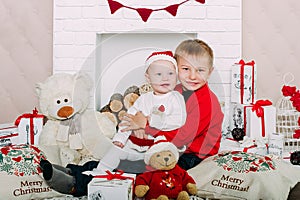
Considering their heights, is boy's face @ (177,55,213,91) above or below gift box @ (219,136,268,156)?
Answer: above

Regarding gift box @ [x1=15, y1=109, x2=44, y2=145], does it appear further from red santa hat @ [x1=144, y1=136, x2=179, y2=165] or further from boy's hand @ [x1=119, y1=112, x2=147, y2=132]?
red santa hat @ [x1=144, y1=136, x2=179, y2=165]

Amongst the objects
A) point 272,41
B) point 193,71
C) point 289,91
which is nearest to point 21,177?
point 193,71

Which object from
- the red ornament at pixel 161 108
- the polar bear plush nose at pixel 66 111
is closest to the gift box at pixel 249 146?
the red ornament at pixel 161 108

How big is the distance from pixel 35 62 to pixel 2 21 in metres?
0.28

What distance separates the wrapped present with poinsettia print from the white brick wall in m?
0.19

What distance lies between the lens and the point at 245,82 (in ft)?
7.75

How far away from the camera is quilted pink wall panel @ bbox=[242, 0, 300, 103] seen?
2531 millimetres

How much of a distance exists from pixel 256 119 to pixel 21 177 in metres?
1.11

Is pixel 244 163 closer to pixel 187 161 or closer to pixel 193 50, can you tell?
pixel 187 161

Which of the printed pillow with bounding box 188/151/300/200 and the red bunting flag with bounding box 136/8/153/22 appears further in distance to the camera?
the red bunting flag with bounding box 136/8/153/22

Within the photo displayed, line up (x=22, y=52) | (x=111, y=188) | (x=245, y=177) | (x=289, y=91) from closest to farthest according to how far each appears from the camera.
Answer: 1. (x=111, y=188)
2. (x=245, y=177)
3. (x=289, y=91)
4. (x=22, y=52)

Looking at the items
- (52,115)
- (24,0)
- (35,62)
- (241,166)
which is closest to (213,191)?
(241,166)

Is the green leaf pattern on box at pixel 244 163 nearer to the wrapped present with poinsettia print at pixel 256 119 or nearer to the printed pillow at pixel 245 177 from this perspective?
the printed pillow at pixel 245 177

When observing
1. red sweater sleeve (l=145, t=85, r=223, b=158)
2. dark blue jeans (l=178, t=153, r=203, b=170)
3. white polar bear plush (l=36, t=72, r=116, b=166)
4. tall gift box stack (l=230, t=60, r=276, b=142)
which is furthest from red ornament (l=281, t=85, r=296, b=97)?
white polar bear plush (l=36, t=72, r=116, b=166)
